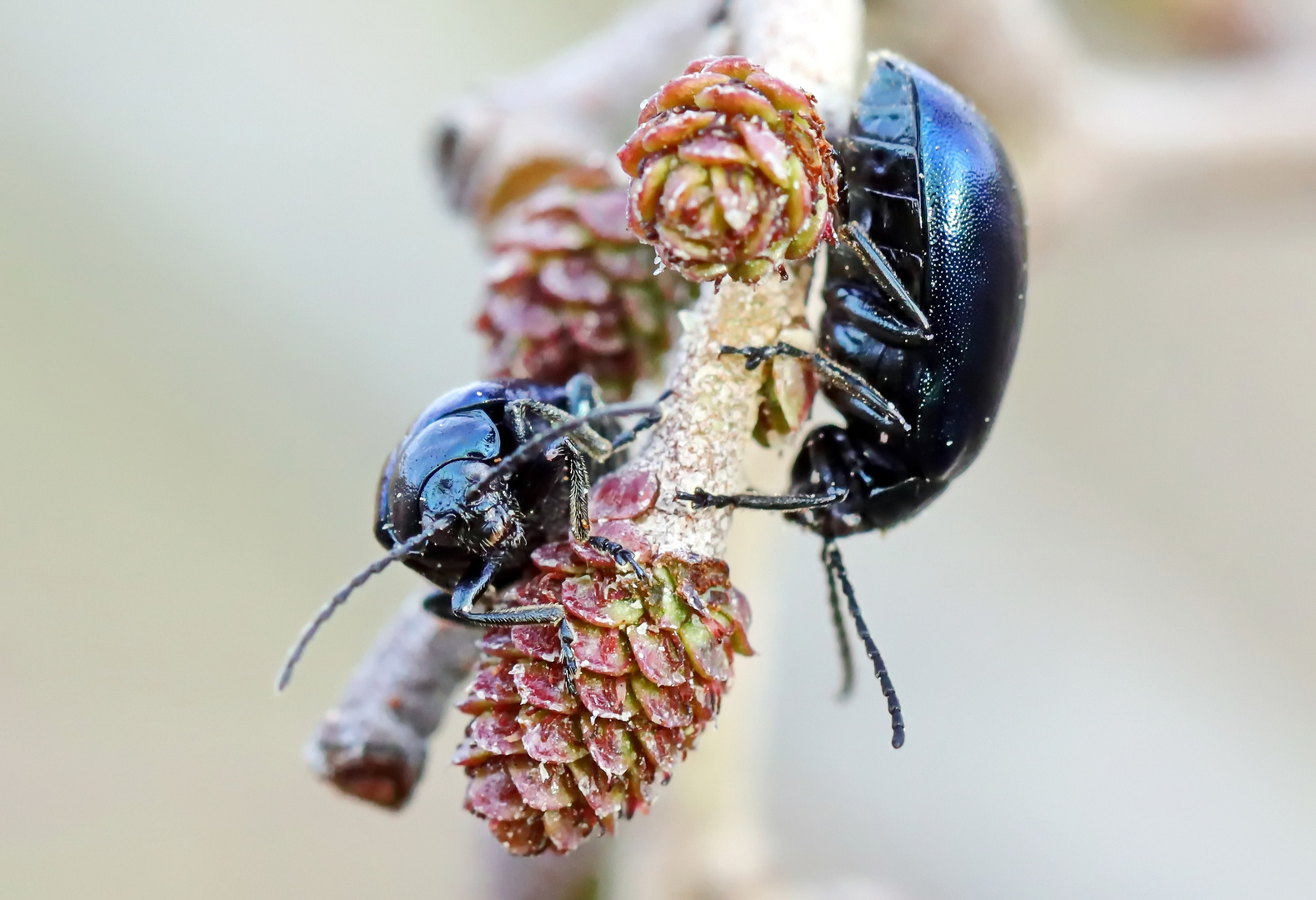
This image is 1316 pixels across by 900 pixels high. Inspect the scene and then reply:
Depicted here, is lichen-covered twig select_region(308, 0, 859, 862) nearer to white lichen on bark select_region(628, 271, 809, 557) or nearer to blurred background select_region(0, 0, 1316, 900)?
white lichen on bark select_region(628, 271, 809, 557)

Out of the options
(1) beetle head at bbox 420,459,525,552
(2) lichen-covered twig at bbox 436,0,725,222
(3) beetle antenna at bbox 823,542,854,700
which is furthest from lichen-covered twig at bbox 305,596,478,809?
(2) lichen-covered twig at bbox 436,0,725,222

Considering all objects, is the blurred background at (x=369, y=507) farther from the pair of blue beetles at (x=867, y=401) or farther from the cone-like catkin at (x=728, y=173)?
the cone-like catkin at (x=728, y=173)

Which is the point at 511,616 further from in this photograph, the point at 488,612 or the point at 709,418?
the point at 709,418

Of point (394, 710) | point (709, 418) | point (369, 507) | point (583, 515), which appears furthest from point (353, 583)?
point (369, 507)

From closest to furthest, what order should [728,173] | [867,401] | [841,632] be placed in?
→ [728,173]
[867,401]
[841,632]

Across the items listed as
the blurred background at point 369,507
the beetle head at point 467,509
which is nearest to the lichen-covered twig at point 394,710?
the beetle head at point 467,509
